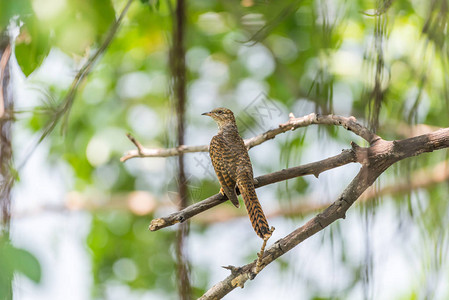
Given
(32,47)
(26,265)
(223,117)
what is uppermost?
(32,47)

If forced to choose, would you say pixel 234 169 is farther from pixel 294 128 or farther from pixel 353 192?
pixel 353 192

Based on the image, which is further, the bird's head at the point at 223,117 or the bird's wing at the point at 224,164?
the bird's head at the point at 223,117

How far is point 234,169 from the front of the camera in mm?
2818

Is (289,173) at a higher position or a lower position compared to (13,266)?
lower

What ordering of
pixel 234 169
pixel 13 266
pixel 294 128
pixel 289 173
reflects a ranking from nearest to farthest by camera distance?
1. pixel 13 266
2. pixel 289 173
3. pixel 294 128
4. pixel 234 169

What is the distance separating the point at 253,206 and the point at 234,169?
455mm

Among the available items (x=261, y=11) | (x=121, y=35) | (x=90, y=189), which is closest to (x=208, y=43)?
(x=121, y=35)

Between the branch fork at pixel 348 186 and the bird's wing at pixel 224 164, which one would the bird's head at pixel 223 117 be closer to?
the bird's wing at pixel 224 164

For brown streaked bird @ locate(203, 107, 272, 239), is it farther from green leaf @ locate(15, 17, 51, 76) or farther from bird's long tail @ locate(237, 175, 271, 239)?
green leaf @ locate(15, 17, 51, 76)

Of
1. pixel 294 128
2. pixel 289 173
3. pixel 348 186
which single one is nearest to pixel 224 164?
pixel 294 128

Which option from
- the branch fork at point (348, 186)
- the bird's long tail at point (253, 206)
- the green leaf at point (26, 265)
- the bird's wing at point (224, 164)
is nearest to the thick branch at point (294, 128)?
the branch fork at point (348, 186)

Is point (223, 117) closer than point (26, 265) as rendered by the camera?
No

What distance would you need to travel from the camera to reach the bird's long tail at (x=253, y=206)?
211 cm

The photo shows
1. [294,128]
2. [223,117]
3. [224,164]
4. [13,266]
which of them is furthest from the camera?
[223,117]
